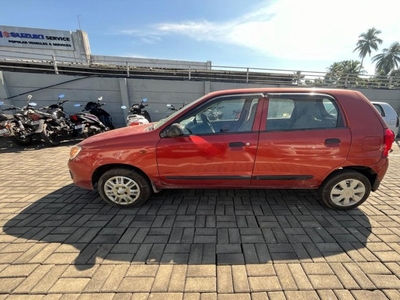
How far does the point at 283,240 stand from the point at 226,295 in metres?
0.99

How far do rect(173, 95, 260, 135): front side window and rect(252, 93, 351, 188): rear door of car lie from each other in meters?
0.20

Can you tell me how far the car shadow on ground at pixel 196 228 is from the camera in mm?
2090

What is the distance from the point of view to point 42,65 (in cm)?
926

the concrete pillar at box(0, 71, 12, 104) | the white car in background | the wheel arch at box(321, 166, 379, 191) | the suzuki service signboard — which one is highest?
the suzuki service signboard

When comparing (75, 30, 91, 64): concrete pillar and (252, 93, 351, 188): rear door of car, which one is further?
(75, 30, 91, 64): concrete pillar

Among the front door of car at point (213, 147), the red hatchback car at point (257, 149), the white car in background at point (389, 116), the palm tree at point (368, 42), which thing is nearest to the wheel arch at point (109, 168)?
the red hatchback car at point (257, 149)

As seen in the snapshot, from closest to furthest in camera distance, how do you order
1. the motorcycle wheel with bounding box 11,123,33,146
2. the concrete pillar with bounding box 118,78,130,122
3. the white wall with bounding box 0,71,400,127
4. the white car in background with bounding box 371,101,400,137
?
the motorcycle wheel with bounding box 11,123,33,146, the white car in background with bounding box 371,101,400,137, the white wall with bounding box 0,71,400,127, the concrete pillar with bounding box 118,78,130,122

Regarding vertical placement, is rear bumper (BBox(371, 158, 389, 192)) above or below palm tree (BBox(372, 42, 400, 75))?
below

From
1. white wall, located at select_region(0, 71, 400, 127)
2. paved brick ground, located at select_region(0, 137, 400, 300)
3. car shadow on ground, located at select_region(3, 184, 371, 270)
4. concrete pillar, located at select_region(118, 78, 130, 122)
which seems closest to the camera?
paved brick ground, located at select_region(0, 137, 400, 300)

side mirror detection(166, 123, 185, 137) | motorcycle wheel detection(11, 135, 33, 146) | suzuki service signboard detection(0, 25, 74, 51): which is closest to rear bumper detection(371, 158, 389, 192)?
side mirror detection(166, 123, 185, 137)

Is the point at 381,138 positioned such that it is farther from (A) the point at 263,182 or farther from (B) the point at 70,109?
(B) the point at 70,109

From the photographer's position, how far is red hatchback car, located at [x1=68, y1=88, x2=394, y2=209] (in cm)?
258

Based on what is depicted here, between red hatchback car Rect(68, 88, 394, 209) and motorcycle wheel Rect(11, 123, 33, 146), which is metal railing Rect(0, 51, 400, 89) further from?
red hatchback car Rect(68, 88, 394, 209)

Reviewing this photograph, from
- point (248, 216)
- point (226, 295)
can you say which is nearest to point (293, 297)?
point (226, 295)
